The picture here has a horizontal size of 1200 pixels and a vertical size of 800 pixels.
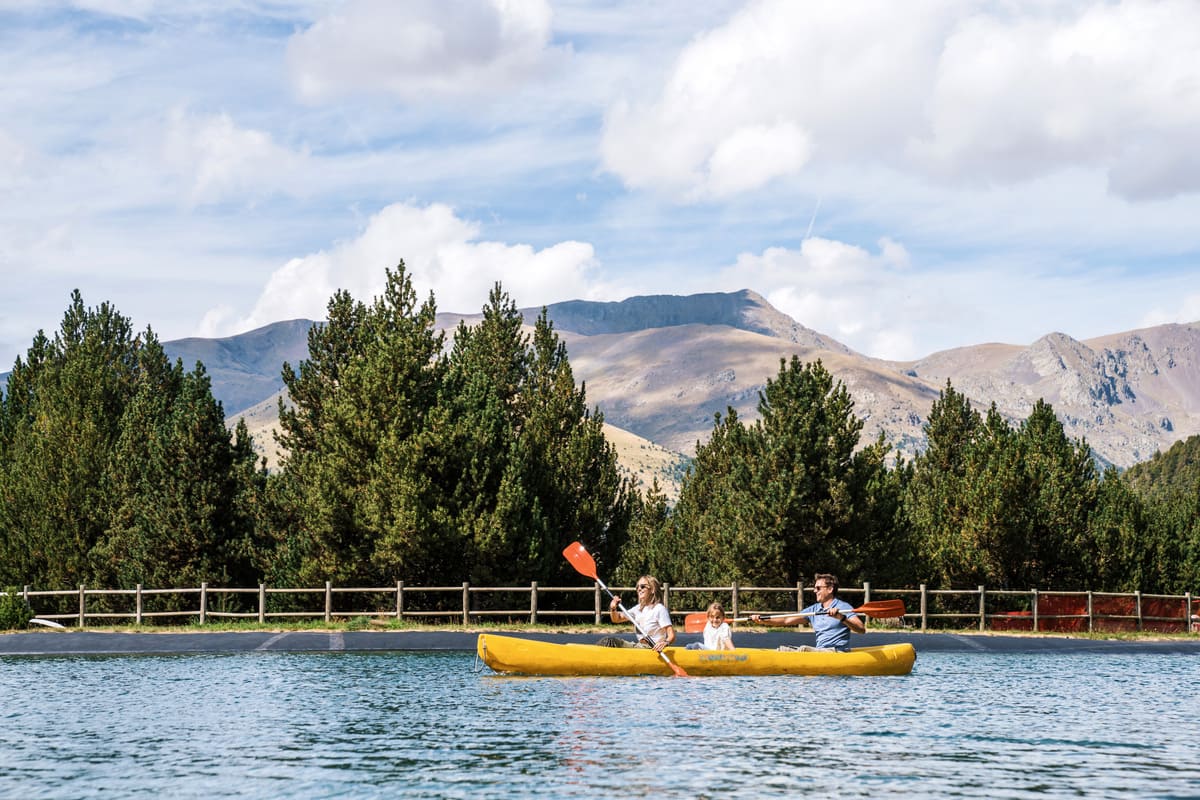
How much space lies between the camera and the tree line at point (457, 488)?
39.8 m

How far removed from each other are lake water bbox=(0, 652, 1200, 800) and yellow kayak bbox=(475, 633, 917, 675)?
40 cm

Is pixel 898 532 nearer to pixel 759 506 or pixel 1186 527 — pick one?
pixel 759 506

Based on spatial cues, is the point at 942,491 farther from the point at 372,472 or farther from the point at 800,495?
the point at 372,472

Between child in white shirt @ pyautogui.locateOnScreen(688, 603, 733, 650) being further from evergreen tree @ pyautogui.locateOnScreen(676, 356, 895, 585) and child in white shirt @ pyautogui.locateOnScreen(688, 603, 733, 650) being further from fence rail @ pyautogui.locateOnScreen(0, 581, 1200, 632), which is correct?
evergreen tree @ pyautogui.locateOnScreen(676, 356, 895, 585)

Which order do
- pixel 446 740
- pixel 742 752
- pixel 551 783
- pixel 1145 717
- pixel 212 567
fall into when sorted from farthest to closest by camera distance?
pixel 212 567 < pixel 1145 717 < pixel 446 740 < pixel 742 752 < pixel 551 783

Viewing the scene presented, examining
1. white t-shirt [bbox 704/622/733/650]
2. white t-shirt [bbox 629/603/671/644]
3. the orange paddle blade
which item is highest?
the orange paddle blade

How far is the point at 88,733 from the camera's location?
17.7 metres

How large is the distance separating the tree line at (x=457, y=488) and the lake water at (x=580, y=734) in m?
12.0

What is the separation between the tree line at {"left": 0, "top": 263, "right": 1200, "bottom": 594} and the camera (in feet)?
→ 130

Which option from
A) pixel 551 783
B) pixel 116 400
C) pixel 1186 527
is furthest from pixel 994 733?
pixel 1186 527

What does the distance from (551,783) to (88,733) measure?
25.1ft

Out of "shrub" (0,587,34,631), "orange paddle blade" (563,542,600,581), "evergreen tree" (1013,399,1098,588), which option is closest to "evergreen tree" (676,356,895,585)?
"evergreen tree" (1013,399,1098,588)

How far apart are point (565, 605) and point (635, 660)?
18.1 meters

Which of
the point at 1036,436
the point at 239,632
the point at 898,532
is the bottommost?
the point at 239,632
